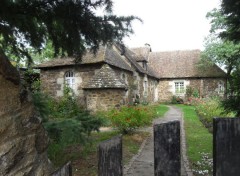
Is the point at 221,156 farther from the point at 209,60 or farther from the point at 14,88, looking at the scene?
the point at 209,60

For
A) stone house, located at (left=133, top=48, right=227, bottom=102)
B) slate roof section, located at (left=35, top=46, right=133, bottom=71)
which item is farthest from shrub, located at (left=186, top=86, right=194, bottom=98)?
slate roof section, located at (left=35, top=46, right=133, bottom=71)

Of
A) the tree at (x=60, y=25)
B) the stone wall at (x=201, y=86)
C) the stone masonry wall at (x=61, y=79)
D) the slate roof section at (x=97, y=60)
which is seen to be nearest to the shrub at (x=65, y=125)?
the tree at (x=60, y=25)

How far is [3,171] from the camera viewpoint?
1.62 metres

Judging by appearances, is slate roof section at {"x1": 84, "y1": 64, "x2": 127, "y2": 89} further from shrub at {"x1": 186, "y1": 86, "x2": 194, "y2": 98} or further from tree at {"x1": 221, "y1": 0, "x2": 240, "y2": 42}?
shrub at {"x1": 186, "y1": 86, "x2": 194, "y2": 98}

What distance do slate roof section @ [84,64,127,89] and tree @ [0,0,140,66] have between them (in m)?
11.3

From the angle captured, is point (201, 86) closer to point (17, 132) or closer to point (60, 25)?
point (60, 25)

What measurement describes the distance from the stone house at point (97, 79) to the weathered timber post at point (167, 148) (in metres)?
12.8

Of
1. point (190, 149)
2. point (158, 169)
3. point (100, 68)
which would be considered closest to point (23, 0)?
point (158, 169)

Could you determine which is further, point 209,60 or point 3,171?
point 209,60

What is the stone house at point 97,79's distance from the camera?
16672 millimetres

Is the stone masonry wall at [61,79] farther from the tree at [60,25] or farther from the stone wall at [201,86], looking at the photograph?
the stone wall at [201,86]

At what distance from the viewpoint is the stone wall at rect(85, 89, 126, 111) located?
54.6 ft

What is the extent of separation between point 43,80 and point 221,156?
2025cm

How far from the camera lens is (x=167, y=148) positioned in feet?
3.84
